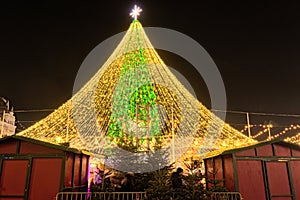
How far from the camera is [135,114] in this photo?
12.8m

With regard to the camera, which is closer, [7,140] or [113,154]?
[7,140]

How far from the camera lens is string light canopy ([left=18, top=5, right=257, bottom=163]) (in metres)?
12.0

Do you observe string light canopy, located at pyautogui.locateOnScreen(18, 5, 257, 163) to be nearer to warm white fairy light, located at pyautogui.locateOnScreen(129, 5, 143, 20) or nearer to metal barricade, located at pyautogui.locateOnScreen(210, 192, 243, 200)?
warm white fairy light, located at pyautogui.locateOnScreen(129, 5, 143, 20)

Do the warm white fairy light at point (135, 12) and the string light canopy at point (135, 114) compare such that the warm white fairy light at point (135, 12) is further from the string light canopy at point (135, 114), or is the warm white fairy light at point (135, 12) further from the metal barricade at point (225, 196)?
the metal barricade at point (225, 196)

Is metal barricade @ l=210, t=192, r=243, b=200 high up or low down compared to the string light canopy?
down

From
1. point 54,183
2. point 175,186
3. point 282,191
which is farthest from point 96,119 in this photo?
point 282,191

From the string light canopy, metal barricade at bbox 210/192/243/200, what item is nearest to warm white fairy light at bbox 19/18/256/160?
the string light canopy

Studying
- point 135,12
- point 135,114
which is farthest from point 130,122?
point 135,12

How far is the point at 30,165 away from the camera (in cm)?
815

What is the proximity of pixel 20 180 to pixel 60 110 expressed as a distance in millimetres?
5525

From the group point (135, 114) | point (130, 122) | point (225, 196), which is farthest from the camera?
point (135, 114)

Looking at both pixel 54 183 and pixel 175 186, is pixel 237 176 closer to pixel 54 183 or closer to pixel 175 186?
pixel 175 186

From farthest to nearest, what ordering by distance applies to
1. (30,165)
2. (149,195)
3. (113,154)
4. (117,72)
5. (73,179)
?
(117,72) < (113,154) < (73,179) < (30,165) < (149,195)

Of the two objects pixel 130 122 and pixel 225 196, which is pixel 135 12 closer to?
pixel 130 122
